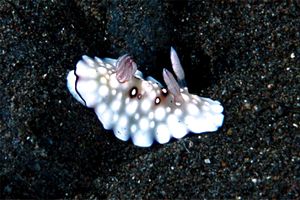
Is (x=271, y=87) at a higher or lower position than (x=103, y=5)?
lower

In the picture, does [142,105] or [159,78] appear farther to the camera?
[159,78]

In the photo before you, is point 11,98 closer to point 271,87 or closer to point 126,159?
point 126,159

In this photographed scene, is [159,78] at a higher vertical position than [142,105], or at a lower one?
lower


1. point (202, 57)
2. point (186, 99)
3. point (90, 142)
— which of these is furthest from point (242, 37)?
point (90, 142)

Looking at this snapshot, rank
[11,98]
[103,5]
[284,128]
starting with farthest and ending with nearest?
1. [103,5]
2. [11,98]
3. [284,128]
